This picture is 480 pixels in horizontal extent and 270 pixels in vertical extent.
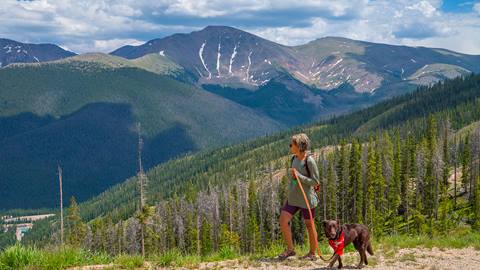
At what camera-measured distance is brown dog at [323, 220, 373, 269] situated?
1493 cm

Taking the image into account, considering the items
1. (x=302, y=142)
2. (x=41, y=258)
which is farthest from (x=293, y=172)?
(x=41, y=258)

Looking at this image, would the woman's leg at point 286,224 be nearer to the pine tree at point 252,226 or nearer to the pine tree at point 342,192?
the pine tree at point 252,226

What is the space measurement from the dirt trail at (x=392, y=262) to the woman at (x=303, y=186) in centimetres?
67

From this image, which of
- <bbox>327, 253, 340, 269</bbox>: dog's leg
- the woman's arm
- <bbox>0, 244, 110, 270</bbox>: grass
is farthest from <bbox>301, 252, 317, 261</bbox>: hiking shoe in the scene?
<bbox>0, 244, 110, 270</bbox>: grass

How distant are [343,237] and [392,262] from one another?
2.80 metres

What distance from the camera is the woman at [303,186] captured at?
15531 millimetres

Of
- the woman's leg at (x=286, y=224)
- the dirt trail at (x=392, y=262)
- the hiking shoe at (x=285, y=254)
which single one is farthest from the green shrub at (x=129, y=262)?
the woman's leg at (x=286, y=224)

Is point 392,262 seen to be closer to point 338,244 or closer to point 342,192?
point 338,244

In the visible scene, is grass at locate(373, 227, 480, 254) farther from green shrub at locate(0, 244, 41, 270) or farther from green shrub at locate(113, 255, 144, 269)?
green shrub at locate(0, 244, 41, 270)

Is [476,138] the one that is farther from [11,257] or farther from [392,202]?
[11,257]

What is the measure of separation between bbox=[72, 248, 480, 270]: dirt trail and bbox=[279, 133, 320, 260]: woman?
67cm

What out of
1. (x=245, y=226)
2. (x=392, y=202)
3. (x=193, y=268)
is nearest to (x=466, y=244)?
(x=193, y=268)

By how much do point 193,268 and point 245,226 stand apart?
9065 cm

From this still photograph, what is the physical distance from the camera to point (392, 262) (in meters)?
16.6
